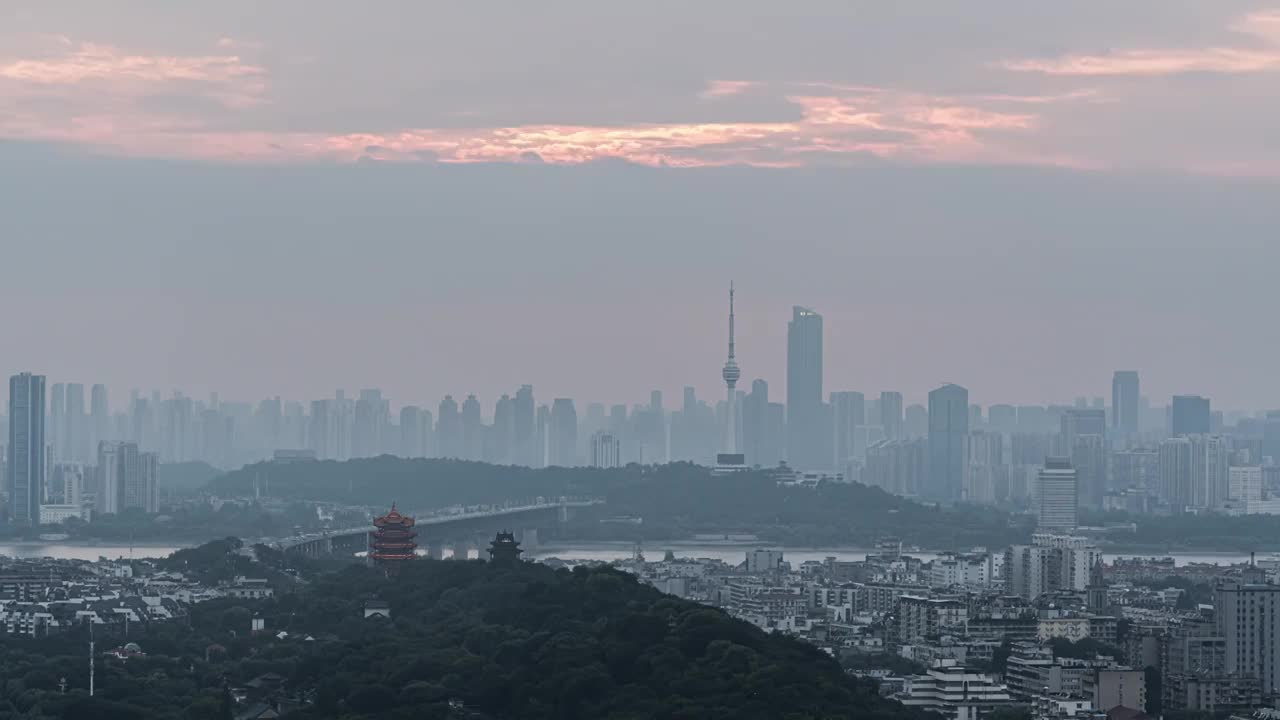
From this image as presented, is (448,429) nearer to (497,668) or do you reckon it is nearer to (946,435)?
(946,435)

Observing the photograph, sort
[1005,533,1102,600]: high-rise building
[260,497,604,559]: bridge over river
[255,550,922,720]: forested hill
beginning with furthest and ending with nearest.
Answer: [260,497,604,559]: bridge over river, [1005,533,1102,600]: high-rise building, [255,550,922,720]: forested hill

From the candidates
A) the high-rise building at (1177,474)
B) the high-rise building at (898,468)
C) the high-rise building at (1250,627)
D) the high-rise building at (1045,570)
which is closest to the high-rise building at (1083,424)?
the high-rise building at (898,468)

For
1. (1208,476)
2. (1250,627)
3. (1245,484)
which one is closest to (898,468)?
(1208,476)

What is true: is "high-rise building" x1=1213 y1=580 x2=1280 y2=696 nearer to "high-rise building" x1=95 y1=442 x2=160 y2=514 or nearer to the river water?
the river water

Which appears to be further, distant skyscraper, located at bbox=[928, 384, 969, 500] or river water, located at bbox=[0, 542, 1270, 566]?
distant skyscraper, located at bbox=[928, 384, 969, 500]

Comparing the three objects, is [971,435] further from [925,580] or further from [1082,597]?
[1082,597]

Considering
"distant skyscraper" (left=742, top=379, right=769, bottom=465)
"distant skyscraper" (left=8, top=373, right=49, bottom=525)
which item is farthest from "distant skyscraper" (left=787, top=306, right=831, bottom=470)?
"distant skyscraper" (left=8, top=373, right=49, bottom=525)

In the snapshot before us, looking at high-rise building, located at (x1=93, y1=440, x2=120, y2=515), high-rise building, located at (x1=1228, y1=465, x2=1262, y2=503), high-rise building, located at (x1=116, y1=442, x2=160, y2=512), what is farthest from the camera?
high-rise building, located at (x1=1228, y1=465, x2=1262, y2=503)
